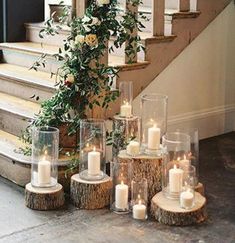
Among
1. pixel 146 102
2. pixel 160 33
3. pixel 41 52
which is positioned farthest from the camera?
pixel 41 52

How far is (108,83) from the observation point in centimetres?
369

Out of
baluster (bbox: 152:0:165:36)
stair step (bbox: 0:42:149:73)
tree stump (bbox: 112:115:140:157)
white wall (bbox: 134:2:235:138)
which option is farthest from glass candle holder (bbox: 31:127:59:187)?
baluster (bbox: 152:0:165:36)

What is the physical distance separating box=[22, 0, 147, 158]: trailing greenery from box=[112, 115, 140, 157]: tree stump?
0.64 ft

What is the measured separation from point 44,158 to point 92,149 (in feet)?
0.91

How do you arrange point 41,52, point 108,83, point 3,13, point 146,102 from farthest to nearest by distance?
point 3,13 → point 41,52 → point 108,83 → point 146,102

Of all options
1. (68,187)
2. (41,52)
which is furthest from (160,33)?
(68,187)

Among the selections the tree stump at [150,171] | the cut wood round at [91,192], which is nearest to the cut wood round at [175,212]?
the tree stump at [150,171]

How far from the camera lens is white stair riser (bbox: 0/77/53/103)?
3.92 metres

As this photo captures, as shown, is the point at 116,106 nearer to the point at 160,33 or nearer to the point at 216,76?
the point at 160,33

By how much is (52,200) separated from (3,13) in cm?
237

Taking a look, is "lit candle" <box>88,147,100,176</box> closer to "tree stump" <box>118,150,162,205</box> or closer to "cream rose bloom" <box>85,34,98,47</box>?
"tree stump" <box>118,150,162,205</box>

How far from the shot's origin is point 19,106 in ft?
12.9

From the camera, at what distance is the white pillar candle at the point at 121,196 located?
→ 9.91 feet

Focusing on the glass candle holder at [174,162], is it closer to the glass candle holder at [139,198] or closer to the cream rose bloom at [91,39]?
the glass candle holder at [139,198]
